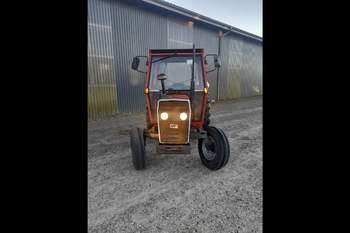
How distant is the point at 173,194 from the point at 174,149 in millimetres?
792

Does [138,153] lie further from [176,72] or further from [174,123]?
[176,72]

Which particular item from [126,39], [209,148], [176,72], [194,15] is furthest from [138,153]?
[194,15]

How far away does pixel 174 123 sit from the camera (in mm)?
3188

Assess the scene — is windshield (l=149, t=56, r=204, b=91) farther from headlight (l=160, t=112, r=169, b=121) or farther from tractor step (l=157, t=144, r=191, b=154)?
tractor step (l=157, t=144, r=191, b=154)

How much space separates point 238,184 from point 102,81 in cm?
704

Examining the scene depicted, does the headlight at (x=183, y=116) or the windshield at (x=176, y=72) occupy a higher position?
Answer: the windshield at (x=176, y=72)

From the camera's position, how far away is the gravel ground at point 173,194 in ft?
6.31

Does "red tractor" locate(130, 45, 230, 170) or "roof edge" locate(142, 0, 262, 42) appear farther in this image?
"roof edge" locate(142, 0, 262, 42)

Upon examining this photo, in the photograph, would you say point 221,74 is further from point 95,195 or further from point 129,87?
point 95,195

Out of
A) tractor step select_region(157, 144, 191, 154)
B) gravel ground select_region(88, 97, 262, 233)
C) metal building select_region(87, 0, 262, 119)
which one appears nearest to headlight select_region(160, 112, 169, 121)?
tractor step select_region(157, 144, 191, 154)

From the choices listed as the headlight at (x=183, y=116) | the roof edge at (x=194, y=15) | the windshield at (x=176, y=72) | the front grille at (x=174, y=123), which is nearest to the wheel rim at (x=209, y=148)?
the front grille at (x=174, y=123)

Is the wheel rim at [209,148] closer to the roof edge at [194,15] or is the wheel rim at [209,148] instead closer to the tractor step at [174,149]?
the tractor step at [174,149]

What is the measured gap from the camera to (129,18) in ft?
28.7

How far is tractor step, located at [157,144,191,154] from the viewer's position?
3.09 metres
